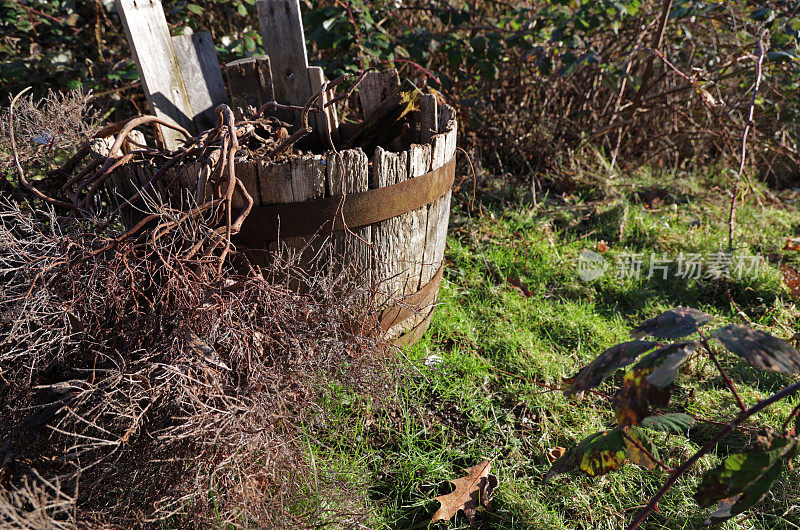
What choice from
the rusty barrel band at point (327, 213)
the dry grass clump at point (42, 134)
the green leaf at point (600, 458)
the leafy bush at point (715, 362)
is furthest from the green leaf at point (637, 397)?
the dry grass clump at point (42, 134)

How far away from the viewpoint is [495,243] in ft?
11.2

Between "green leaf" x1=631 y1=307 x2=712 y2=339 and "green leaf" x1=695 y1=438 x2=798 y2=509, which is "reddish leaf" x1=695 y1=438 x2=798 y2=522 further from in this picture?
"green leaf" x1=631 y1=307 x2=712 y2=339

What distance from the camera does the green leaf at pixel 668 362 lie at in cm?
103

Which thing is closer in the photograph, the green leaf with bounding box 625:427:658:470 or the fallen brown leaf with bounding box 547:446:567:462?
the green leaf with bounding box 625:427:658:470

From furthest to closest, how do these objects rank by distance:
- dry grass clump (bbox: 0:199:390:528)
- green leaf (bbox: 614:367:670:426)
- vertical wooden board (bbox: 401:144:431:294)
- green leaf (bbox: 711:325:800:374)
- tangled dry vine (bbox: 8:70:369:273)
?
vertical wooden board (bbox: 401:144:431:294) → tangled dry vine (bbox: 8:70:369:273) → dry grass clump (bbox: 0:199:390:528) → green leaf (bbox: 614:367:670:426) → green leaf (bbox: 711:325:800:374)

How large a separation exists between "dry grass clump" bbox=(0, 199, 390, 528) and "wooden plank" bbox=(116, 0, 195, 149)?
1.20m

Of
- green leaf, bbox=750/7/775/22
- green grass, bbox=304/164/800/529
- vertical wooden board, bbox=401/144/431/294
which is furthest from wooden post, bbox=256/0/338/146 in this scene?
green leaf, bbox=750/7/775/22

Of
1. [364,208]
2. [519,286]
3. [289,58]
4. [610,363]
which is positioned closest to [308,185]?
[364,208]

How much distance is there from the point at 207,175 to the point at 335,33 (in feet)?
7.08

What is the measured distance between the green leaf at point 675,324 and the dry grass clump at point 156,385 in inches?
36.9

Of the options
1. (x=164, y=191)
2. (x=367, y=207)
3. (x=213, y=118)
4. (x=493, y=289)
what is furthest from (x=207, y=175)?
(x=493, y=289)

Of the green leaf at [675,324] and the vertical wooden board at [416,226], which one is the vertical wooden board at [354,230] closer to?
the vertical wooden board at [416,226]

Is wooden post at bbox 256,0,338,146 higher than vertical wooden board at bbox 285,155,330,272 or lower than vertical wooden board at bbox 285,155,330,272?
higher

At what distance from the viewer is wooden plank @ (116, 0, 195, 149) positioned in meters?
2.46
